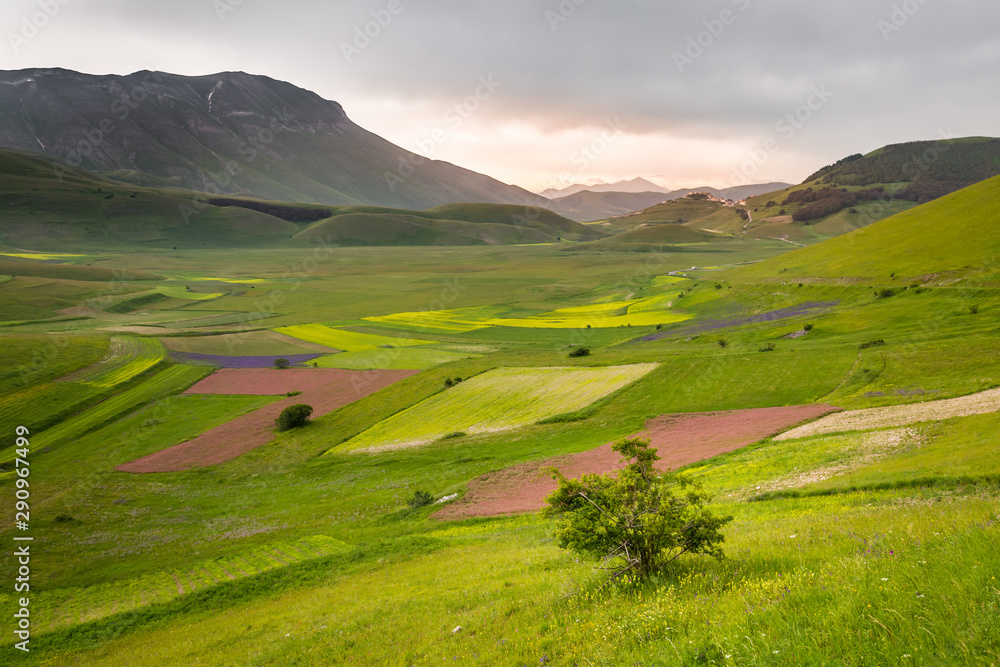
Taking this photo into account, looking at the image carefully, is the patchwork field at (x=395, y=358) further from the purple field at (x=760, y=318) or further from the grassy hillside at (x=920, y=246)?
the grassy hillside at (x=920, y=246)

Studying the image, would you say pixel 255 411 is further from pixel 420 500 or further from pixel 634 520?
pixel 634 520

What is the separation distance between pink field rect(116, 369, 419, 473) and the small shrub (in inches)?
1091

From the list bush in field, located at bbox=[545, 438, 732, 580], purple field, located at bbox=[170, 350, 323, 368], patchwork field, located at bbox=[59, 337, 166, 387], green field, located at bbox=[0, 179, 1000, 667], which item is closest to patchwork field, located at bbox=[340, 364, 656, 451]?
green field, located at bbox=[0, 179, 1000, 667]

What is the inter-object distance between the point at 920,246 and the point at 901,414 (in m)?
76.0

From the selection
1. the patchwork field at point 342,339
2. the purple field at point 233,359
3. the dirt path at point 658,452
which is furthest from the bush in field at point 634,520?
the patchwork field at point 342,339

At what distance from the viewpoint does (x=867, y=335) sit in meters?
60.0

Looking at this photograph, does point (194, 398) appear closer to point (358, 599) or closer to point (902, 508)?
point (358, 599)

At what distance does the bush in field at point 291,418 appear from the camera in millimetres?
57656

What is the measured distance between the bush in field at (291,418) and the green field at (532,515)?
5.57 ft

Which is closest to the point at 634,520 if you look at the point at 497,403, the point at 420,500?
the point at 420,500

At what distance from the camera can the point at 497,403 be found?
187 feet

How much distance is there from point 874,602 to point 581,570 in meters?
9.05

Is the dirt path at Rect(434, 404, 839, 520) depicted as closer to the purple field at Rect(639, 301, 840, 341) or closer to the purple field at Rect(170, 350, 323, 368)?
the purple field at Rect(639, 301, 840, 341)

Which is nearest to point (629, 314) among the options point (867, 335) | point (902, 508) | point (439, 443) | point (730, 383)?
point (867, 335)
